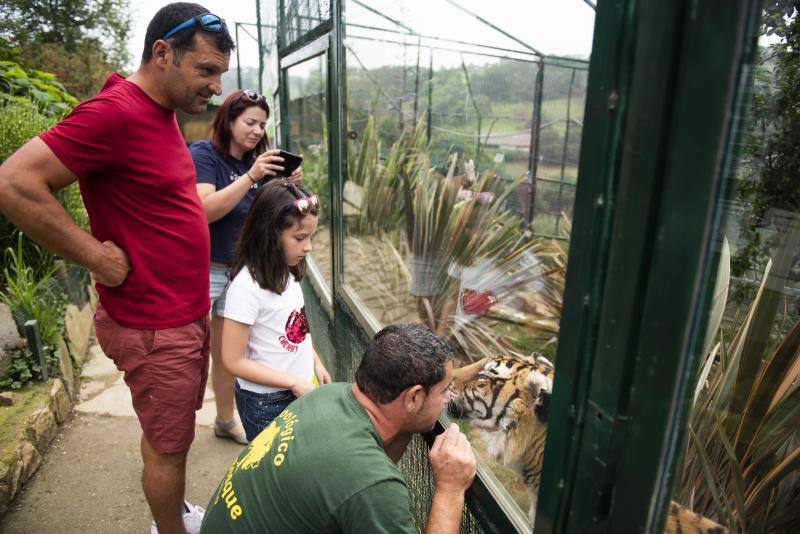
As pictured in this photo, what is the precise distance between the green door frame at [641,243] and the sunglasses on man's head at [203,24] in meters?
1.29

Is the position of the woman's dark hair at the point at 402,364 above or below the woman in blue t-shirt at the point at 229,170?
below

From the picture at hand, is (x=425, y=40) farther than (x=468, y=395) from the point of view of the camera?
Yes

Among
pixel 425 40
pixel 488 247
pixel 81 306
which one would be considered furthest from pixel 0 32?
pixel 488 247

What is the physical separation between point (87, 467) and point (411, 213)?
2.04 metres

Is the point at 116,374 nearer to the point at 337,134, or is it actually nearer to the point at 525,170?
the point at 337,134

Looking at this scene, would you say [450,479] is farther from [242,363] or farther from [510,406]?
[242,363]

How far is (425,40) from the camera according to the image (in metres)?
2.26

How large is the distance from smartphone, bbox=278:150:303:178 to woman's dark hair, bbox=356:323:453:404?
1.50 m

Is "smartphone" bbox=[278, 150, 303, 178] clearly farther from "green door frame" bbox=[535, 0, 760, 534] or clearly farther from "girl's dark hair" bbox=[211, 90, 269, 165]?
"green door frame" bbox=[535, 0, 760, 534]

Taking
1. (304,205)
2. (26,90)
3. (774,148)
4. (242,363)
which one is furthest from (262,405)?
(26,90)

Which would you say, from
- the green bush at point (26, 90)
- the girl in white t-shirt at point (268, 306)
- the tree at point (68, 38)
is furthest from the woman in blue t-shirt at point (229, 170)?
the tree at point (68, 38)

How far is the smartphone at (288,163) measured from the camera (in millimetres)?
2604

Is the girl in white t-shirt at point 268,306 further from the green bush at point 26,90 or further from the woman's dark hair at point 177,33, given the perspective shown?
the green bush at point 26,90

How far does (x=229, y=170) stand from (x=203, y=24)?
41.2 inches
